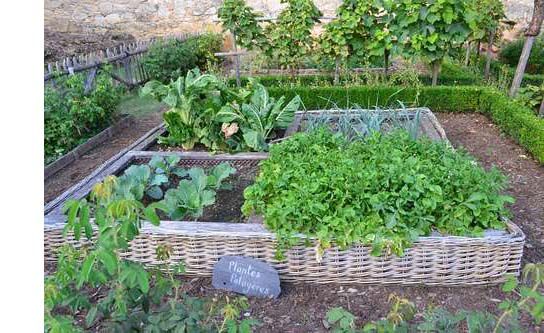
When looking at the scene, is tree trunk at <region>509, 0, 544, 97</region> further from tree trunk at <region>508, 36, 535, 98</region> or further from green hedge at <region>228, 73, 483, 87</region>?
green hedge at <region>228, 73, 483, 87</region>

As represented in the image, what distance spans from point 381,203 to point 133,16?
11508 mm

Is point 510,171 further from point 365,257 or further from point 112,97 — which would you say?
point 112,97

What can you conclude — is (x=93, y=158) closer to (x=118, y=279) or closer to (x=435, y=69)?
(x=118, y=279)

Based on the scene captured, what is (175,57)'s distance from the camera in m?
9.26

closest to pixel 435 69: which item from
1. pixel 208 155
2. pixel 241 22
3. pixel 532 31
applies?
pixel 532 31

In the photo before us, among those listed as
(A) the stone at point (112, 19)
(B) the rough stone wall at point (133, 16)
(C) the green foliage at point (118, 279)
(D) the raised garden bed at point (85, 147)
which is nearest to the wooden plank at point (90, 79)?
(D) the raised garden bed at point (85, 147)

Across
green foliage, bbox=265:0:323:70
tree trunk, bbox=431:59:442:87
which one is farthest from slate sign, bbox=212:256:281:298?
green foliage, bbox=265:0:323:70

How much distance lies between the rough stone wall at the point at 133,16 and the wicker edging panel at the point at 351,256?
10.4 meters

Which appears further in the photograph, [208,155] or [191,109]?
[191,109]

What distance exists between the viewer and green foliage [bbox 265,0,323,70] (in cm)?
737

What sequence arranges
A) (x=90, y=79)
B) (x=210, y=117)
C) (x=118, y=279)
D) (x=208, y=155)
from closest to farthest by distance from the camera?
1. (x=118, y=279)
2. (x=208, y=155)
3. (x=210, y=117)
4. (x=90, y=79)

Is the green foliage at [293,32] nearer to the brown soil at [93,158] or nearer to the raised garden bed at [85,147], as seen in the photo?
the brown soil at [93,158]

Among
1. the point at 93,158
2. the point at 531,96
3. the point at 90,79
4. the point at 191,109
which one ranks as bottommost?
the point at 93,158
